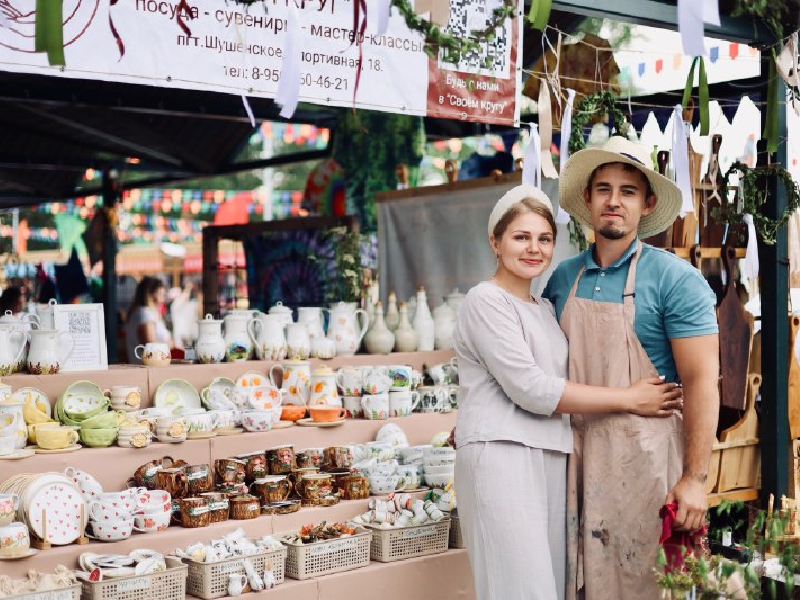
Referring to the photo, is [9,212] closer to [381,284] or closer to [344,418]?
[381,284]

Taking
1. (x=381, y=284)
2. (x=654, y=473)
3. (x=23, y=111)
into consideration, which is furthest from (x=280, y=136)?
(x=654, y=473)

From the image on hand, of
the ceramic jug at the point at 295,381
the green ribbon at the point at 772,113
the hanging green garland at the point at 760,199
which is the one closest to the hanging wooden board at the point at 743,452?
the hanging green garland at the point at 760,199

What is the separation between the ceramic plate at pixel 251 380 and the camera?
170 inches

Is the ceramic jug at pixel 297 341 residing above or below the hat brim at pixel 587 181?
below

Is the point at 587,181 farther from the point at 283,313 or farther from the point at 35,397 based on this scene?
the point at 35,397

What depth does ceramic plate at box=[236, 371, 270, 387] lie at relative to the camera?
4312 millimetres

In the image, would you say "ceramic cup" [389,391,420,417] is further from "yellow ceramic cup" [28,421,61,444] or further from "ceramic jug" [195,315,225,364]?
"yellow ceramic cup" [28,421,61,444]

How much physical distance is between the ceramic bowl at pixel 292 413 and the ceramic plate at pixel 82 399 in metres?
0.77

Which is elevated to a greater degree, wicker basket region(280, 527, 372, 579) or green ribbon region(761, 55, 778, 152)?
green ribbon region(761, 55, 778, 152)

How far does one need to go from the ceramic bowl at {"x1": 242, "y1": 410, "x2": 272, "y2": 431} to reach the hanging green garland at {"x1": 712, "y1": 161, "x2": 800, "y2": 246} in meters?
2.46

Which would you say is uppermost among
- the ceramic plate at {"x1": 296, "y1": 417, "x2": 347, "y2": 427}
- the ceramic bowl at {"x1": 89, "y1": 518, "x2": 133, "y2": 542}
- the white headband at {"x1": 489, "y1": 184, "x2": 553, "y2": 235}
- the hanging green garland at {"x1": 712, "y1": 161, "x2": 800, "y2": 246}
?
the hanging green garland at {"x1": 712, "y1": 161, "x2": 800, "y2": 246}

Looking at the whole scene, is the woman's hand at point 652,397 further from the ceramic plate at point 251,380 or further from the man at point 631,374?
the ceramic plate at point 251,380

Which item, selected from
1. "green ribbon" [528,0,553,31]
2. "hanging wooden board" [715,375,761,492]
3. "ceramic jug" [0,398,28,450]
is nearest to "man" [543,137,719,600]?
"green ribbon" [528,0,553,31]

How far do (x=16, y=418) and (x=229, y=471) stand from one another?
805mm
